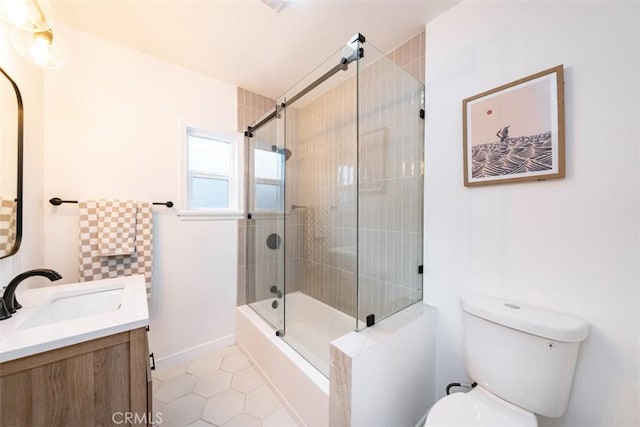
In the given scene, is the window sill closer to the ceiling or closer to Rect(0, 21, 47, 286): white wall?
Rect(0, 21, 47, 286): white wall

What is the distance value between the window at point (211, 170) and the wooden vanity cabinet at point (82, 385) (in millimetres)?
1356

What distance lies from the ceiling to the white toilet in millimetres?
1754

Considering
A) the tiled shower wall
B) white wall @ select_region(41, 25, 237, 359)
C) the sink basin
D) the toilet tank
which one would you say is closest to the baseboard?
white wall @ select_region(41, 25, 237, 359)

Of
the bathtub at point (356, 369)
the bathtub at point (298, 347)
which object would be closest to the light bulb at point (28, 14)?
the bathtub at point (356, 369)

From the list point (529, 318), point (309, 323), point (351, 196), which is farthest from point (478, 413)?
point (309, 323)

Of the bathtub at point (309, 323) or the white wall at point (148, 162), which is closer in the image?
the white wall at point (148, 162)

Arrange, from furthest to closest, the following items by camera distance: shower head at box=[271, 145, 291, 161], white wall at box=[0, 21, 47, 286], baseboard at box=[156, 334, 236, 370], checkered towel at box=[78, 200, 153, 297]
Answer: shower head at box=[271, 145, 291, 161], baseboard at box=[156, 334, 236, 370], checkered towel at box=[78, 200, 153, 297], white wall at box=[0, 21, 47, 286]

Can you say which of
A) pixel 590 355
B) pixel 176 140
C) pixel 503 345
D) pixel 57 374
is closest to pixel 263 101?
pixel 176 140

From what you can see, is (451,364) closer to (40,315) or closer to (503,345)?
(503,345)

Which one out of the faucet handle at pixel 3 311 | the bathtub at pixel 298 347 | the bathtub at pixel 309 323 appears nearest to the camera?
the faucet handle at pixel 3 311

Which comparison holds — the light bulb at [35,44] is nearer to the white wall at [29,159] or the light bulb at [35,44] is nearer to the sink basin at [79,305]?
the white wall at [29,159]

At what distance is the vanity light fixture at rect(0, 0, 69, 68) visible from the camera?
967mm

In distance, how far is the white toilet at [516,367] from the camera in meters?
0.93

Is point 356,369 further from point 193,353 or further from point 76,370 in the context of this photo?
point 193,353
